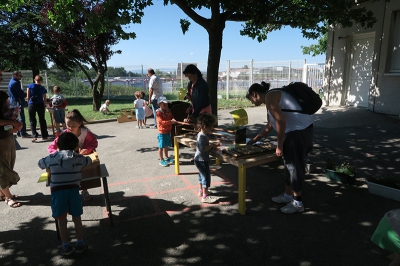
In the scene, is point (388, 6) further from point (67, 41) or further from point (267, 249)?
point (67, 41)

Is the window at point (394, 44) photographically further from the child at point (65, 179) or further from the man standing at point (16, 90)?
the man standing at point (16, 90)

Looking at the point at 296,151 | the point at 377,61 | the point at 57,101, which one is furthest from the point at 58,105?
the point at 377,61

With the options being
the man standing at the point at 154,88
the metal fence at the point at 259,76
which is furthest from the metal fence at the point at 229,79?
the man standing at the point at 154,88

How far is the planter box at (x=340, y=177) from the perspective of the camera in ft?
16.5

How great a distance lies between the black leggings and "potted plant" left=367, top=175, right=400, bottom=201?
1.54 m

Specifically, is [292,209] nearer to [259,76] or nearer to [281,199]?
[281,199]

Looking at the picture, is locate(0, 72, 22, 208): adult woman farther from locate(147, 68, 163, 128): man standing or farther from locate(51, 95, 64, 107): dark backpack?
locate(147, 68, 163, 128): man standing

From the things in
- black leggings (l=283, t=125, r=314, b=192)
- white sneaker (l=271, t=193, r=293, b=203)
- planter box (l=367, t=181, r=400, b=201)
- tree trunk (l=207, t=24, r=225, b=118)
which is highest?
tree trunk (l=207, t=24, r=225, b=118)

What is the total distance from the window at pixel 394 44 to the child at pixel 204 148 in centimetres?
908

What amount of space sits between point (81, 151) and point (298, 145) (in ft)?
9.48

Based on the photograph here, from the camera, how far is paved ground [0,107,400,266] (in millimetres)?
3201

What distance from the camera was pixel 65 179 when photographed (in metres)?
3.12

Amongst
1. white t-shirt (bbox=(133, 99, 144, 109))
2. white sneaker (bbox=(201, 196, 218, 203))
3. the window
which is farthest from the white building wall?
white sneaker (bbox=(201, 196, 218, 203))

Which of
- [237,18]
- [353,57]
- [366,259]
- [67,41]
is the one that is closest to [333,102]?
[353,57]
